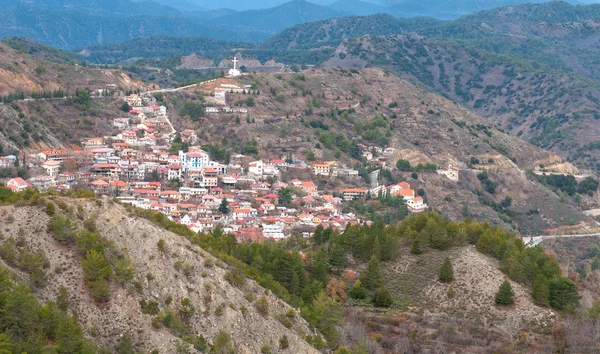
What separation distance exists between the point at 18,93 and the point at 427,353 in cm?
5052

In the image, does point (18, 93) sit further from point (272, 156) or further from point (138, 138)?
point (272, 156)

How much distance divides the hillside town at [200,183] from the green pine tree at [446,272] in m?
14.1

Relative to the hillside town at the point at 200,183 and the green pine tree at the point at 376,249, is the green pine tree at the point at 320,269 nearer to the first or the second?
the green pine tree at the point at 376,249

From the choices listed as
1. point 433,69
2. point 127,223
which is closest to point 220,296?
point 127,223

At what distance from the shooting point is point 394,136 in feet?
284

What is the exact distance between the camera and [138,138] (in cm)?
6869

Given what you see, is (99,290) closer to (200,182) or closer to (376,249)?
(376,249)

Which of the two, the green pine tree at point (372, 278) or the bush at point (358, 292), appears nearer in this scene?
the bush at point (358, 292)

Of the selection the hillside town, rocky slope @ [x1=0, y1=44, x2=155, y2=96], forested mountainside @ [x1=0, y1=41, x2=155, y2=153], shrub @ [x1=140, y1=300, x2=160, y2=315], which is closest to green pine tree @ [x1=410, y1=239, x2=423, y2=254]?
the hillside town

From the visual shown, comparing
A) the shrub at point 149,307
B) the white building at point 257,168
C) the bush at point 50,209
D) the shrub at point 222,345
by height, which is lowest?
the white building at point 257,168

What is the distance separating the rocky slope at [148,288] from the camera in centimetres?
2234

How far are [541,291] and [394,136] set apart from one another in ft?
173

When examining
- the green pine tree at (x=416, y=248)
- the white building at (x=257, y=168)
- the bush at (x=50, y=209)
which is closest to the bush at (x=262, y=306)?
the bush at (x=50, y=209)

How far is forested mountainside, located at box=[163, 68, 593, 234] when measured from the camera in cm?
7238
